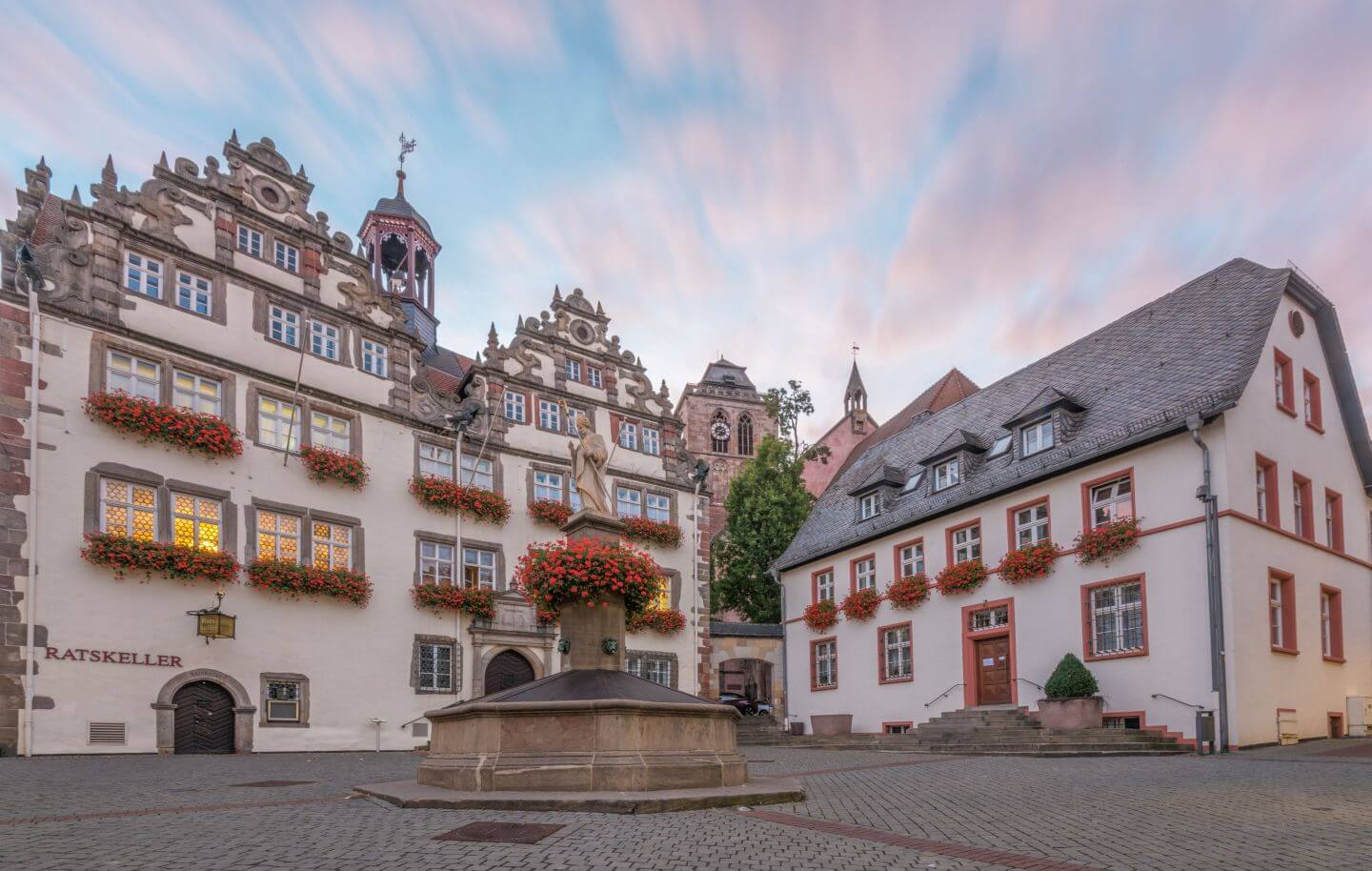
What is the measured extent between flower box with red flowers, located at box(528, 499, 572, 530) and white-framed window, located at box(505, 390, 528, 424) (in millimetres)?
2492

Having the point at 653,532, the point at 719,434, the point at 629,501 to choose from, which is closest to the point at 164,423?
the point at 629,501

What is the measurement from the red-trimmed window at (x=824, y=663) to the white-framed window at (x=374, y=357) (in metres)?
15.2

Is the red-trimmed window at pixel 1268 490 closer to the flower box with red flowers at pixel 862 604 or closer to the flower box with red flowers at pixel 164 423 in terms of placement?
the flower box with red flowers at pixel 862 604

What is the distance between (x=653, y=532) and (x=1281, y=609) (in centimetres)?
1633

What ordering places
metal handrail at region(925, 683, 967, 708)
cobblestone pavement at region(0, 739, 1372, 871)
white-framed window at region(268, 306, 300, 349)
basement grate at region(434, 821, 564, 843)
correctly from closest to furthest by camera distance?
cobblestone pavement at region(0, 739, 1372, 871), basement grate at region(434, 821, 564, 843), white-framed window at region(268, 306, 300, 349), metal handrail at region(925, 683, 967, 708)

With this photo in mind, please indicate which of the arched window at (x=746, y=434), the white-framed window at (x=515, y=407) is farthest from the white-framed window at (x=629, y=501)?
the arched window at (x=746, y=434)

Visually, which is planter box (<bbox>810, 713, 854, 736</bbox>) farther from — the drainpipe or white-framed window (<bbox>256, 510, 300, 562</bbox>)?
white-framed window (<bbox>256, 510, 300, 562</bbox>)

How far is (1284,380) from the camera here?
21.6 metres

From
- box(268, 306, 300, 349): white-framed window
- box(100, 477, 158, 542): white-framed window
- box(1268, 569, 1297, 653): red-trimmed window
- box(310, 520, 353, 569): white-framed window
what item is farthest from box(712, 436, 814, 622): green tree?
box(100, 477, 158, 542): white-framed window

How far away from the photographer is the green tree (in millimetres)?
42625

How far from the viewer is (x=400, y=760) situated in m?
18.5

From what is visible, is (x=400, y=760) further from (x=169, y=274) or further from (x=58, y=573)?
(x=169, y=274)

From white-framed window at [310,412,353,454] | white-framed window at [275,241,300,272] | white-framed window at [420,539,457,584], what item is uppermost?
white-framed window at [275,241,300,272]

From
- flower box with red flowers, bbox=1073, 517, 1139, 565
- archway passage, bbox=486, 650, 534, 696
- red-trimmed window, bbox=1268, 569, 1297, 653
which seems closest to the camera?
red-trimmed window, bbox=1268, 569, 1297, 653
